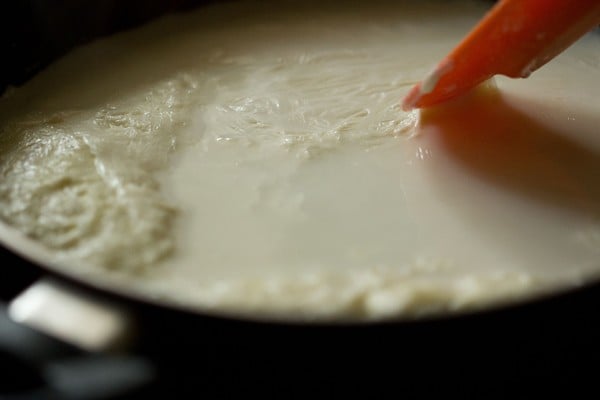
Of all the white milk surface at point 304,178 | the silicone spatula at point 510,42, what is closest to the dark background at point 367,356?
the white milk surface at point 304,178

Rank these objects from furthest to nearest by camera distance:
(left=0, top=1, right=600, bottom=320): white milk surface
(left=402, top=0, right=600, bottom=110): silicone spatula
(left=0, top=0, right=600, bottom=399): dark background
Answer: (left=402, top=0, right=600, bottom=110): silicone spatula < (left=0, top=1, right=600, bottom=320): white milk surface < (left=0, top=0, right=600, bottom=399): dark background

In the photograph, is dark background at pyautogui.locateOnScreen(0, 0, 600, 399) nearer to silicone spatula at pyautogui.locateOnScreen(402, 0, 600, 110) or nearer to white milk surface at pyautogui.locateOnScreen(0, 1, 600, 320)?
white milk surface at pyautogui.locateOnScreen(0, 1, 600, 320)

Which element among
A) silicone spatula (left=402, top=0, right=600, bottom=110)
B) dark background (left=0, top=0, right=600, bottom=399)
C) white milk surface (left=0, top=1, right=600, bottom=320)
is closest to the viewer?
dark background (left=0, top=0, right=600, bottom=399)

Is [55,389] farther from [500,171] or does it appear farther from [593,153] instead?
[593,153]

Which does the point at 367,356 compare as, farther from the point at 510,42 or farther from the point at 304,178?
the point at 510,42

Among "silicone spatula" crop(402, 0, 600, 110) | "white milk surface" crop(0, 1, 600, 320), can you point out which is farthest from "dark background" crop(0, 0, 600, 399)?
"silicone spatula" crop(402, 0, 600, 110)

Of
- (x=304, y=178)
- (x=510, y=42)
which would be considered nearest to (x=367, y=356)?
(x=304, y=178)

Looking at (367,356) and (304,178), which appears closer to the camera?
(367,356)
